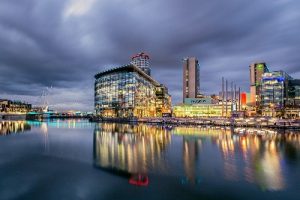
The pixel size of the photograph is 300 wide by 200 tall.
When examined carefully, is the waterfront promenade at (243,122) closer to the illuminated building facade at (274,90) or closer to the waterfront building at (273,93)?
the waterfront building at (273,93)

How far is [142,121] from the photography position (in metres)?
169

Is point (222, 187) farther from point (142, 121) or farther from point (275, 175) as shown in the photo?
point (142, 121)

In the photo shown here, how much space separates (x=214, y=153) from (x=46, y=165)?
27.3 meters

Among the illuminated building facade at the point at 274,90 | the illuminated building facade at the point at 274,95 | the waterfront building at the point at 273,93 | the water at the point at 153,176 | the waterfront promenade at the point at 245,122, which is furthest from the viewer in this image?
the illuminated building facade at the point at 274,90

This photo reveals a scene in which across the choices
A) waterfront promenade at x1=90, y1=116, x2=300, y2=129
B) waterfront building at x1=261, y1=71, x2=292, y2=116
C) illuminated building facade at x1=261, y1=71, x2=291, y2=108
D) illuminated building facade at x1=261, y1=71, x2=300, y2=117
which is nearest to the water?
waterfront promenade at x1=90, y1=116, x2=300, y2=129

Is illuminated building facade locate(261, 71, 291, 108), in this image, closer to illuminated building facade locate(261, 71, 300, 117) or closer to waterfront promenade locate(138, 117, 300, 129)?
illuminated building facade locate(261, 71, 300, 117)

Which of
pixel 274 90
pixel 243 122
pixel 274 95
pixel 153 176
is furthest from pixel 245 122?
pixel 153 176

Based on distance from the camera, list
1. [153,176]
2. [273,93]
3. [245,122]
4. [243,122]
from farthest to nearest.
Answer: [273,93]
[243,122]
[245,122]
[153,176]

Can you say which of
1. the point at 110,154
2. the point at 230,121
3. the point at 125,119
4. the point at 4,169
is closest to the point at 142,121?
the point at 125,119

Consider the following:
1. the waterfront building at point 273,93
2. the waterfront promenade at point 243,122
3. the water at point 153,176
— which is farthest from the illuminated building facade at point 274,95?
the water at point 153,176

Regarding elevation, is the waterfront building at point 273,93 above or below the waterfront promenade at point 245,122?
above

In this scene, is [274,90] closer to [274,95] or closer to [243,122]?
[274,95]

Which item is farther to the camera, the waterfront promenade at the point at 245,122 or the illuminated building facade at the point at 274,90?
the illuminated building facade at the point at 274,90

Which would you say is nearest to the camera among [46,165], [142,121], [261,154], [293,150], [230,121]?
[46,165]
